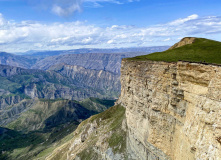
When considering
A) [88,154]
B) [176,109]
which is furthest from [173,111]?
[88,154]

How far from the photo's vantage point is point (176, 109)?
34.9 meters

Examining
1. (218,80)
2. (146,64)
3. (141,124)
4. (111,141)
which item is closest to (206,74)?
(218,80)

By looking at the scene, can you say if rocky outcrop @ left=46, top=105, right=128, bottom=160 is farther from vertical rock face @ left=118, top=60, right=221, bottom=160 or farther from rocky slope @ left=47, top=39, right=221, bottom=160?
vertical rock face @ left=118, top=60, right=221, bottom=160

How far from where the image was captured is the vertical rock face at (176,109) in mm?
23969

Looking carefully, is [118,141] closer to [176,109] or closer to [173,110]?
[173,110]

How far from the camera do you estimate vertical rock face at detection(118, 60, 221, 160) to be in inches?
944

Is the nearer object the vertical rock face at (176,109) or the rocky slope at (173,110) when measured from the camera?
the vertical rock face at (176,109)

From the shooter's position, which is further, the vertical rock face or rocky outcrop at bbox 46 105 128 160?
rocky outcrop at bbox 46 105 128 160

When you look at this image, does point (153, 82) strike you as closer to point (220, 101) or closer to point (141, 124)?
point (141, 124)

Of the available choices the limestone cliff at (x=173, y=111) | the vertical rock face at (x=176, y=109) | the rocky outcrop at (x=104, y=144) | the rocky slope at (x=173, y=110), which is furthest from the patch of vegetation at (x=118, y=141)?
the vertical rock face at (x=176, y=109)

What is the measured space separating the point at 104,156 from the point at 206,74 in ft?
210

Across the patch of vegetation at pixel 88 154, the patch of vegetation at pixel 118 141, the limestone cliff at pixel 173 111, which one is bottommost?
the patch of vegetation at pixel 88 154

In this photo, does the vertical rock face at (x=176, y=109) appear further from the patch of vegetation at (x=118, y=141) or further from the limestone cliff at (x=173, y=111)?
the patch of vegetation at (x=118, y=141)

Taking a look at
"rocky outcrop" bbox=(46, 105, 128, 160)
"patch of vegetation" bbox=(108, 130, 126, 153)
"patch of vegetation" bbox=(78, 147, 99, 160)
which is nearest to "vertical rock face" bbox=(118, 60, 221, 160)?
"patch of vegetation" bbox=(108, 130, 126, 153)
